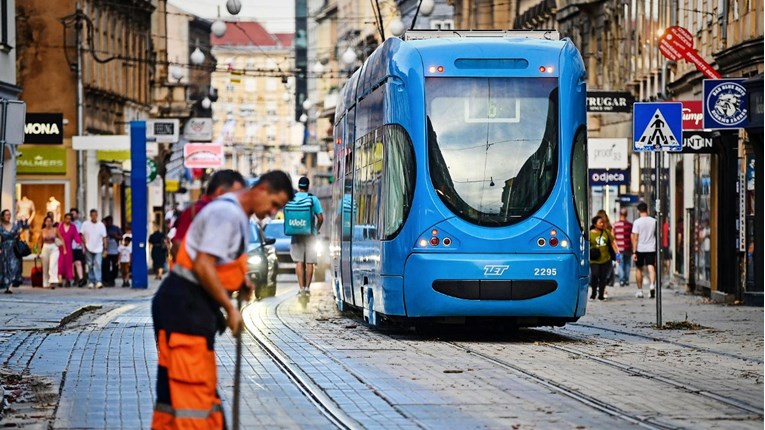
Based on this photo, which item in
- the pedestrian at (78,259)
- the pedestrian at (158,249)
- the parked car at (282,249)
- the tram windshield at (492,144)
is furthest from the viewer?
the pedestrian at (158,249)

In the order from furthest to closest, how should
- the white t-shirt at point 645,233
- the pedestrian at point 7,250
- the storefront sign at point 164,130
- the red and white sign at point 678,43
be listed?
the storefront sign at point 164,130 → the pedestrian at point 7,250 → the white t-shirt at point 645,233 → the red and white sign at point 678,43

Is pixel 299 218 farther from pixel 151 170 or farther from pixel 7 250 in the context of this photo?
pixel 151 170

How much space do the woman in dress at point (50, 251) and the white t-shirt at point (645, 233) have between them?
41.8 ft

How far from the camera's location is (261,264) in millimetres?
34781

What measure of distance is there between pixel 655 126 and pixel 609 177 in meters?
22.7

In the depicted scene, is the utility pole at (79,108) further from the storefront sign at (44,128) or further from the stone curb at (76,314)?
the stone curb at (76,314)

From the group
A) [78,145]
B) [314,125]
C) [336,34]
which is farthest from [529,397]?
[314,125]

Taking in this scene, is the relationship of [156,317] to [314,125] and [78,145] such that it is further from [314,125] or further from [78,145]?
[314,125]

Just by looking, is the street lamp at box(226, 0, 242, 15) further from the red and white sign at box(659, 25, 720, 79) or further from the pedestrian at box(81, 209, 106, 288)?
the red and white sign at box(659, 25, 720, 79)

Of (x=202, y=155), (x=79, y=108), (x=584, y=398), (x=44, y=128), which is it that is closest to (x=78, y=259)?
(x=44, y=128)

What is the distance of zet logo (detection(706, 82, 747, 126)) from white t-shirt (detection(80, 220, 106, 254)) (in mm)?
17011

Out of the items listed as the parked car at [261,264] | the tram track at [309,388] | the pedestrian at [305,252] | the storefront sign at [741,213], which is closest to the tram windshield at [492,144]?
the tram track at [309,388]

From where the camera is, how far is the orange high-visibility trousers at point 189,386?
8961 mm

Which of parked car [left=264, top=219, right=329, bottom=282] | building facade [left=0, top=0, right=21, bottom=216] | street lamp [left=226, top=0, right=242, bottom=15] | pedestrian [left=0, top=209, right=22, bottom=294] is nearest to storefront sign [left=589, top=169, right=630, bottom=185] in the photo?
parked car [left=264, top=219, right=329, bottom=282]
